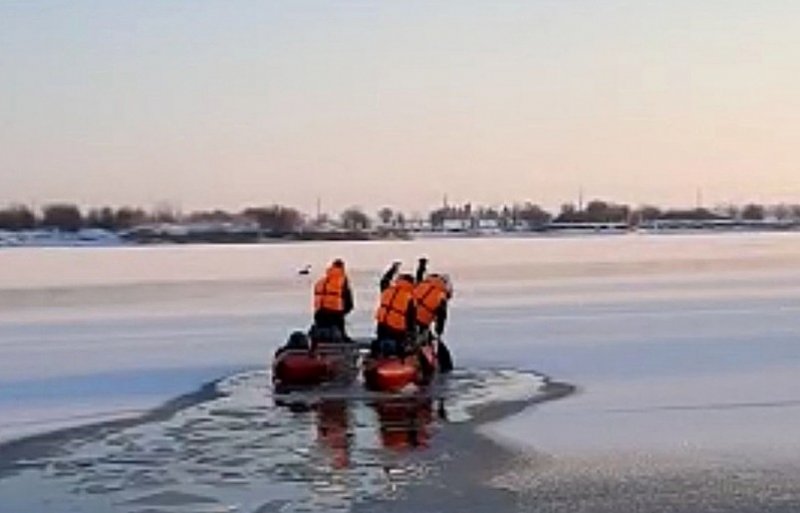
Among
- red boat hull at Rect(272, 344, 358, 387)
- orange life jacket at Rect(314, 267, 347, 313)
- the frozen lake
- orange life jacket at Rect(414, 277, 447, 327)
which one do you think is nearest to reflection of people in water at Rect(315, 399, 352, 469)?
red boat hull at Rect(272, 344, 358, 387)

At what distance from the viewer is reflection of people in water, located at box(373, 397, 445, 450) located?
1282cm

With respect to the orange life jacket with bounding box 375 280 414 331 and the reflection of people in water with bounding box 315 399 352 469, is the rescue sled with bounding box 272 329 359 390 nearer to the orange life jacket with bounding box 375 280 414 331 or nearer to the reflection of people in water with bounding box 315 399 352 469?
the orange life jacket with bounding box 375 280 414 331

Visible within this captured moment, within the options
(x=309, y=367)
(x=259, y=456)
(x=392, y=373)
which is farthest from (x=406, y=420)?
(x=309, y=367)

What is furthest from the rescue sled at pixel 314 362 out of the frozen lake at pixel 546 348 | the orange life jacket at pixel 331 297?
the frozen lake at pixel 546 348

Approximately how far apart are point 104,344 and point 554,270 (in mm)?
30136

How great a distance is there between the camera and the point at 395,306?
1694 centimetres

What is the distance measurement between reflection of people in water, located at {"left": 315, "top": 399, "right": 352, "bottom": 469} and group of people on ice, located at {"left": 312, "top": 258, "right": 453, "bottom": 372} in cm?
134

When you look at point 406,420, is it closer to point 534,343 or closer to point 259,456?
point 259,456

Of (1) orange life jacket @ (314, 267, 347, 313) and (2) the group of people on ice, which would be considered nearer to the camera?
(2) the group of people on ice

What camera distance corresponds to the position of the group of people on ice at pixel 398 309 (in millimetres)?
16953

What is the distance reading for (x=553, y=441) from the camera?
41.7 ft

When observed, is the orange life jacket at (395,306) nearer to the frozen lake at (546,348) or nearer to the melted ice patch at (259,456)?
the melted ice patch at (259,456)

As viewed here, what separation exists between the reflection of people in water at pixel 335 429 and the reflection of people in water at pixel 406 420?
1.11 ft

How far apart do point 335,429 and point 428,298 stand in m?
4.34
